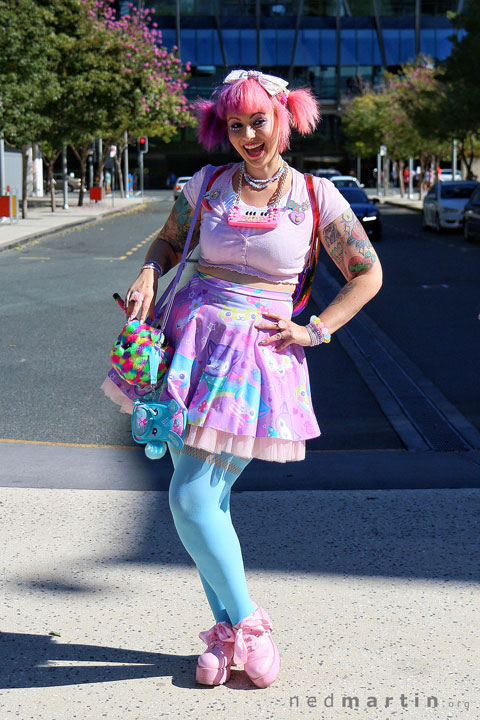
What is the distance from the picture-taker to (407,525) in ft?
16.8

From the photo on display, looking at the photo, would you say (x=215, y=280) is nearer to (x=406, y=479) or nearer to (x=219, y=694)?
(x=219, y=694)

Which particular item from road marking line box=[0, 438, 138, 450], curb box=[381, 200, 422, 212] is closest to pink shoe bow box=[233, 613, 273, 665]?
road marking line box=[0, 438, 138, 450]

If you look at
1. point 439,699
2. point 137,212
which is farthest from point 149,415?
point 137,212

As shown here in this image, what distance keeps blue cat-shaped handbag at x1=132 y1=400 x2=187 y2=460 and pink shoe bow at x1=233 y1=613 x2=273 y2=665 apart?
2.02 ft

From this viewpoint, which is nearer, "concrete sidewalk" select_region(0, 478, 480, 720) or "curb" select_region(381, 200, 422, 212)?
"concrete sidewalk" select_region(0, 478, 480, 720)

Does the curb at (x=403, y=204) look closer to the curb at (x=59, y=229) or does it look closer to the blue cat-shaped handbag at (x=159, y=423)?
the curb at (x=59, y=229)

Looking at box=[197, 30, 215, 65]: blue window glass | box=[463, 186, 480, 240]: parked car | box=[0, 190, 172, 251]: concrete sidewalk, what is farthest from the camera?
box=[197, 30, 215, 65]: blue window glass

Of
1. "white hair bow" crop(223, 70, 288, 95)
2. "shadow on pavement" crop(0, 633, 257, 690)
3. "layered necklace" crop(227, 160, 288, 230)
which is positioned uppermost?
"white hair bow" crop(223, 70, 288, 95)

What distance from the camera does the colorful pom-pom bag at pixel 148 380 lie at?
3.21 meters

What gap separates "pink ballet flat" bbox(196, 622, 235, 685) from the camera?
11.1 ft

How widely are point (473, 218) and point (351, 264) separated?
81.7ft

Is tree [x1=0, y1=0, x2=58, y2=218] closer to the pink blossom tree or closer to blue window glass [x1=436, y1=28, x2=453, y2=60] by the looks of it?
the pink blossom tree

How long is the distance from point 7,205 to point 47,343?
21.4 meters

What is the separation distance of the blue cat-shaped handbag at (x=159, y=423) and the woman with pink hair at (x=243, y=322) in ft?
0.14
